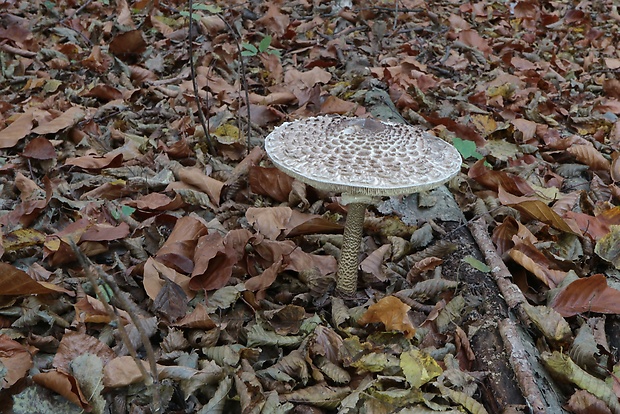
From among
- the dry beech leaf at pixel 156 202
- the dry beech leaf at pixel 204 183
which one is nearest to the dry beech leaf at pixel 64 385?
the dry beech leaf at pixel 156 202

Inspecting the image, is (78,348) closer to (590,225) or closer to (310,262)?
(310,262)

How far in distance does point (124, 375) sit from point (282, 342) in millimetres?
787

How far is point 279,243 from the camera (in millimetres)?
3105

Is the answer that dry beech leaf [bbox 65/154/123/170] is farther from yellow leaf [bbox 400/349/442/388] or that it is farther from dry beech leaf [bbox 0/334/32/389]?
yellow leaf [bbox 400/349/442/388]

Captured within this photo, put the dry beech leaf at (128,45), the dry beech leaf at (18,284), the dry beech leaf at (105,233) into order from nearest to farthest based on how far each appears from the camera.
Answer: the dry beech leaf at (18,284), the dry beech leaf at (105,233), the dry beech leaf at (128,45)

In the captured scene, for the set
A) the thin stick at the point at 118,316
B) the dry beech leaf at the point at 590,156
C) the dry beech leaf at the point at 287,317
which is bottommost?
the dry beech leaf at the point at 590,156

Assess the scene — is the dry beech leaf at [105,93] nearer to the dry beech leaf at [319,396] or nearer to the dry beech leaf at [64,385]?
the dry beech leaf at [64,385]

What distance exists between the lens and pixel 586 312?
287cm

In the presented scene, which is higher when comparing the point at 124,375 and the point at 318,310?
the point at 124,375

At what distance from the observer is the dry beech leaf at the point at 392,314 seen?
8.79 ft

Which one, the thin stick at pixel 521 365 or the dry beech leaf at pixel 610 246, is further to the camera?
the dry beech leaf at pixel 610 246

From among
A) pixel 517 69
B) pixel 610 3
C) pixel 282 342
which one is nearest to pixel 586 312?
pixel 282 342

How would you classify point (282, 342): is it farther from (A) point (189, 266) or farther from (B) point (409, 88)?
(B) point (409, 88)

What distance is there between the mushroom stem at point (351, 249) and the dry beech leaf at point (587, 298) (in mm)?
1148
